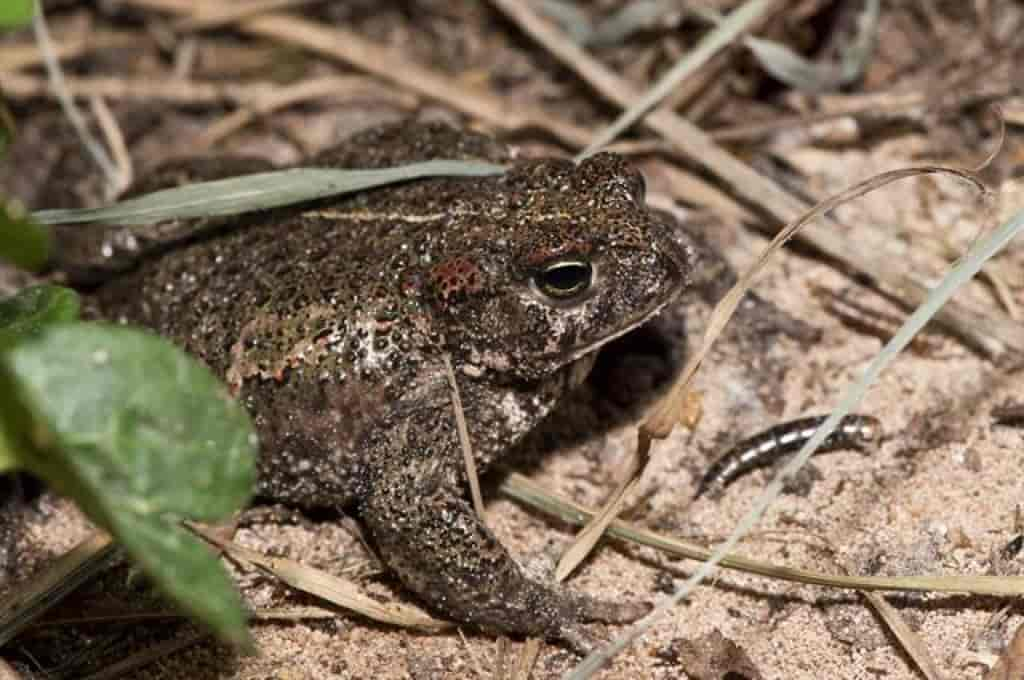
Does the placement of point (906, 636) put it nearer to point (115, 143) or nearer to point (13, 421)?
point (13, 421)

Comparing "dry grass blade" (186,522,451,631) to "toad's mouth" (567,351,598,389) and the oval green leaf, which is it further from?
the oval green leaf

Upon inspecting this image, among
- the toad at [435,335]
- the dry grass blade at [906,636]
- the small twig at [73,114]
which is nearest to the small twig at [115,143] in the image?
the small twig at [73,114]

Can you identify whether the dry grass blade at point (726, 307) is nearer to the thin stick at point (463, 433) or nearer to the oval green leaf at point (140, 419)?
the thin stick at point (463, 433)

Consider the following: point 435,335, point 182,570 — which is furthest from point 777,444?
point 182,570

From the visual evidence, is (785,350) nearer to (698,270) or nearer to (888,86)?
(698,270)

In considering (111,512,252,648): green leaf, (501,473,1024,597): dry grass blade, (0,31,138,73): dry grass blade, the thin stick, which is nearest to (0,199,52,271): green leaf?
(111,512,252,648): green leaf
